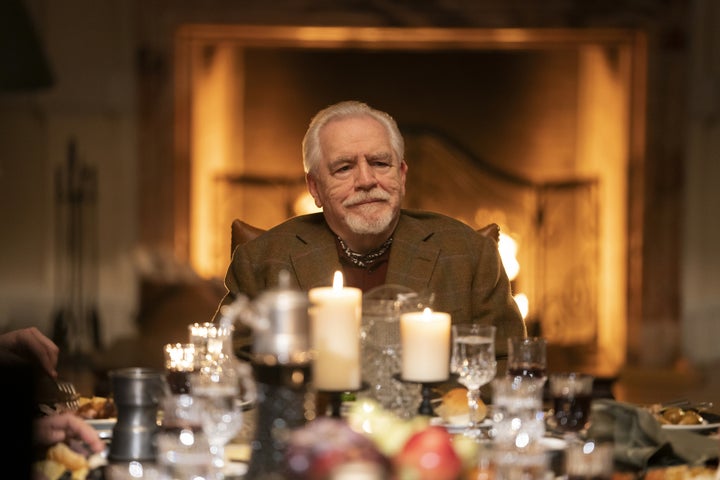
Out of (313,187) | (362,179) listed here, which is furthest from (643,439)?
(313,187)

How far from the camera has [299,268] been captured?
292cm

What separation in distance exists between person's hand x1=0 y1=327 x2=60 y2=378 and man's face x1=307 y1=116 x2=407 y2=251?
86 cm

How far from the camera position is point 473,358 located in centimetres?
210

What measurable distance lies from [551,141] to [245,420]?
4.87 meters

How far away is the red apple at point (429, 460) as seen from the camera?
4.66 ft

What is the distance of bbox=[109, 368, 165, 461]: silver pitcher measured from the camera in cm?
182

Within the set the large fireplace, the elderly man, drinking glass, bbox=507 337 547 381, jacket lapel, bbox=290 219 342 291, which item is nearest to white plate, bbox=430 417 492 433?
drinking glass, bbox=507 337 547 381

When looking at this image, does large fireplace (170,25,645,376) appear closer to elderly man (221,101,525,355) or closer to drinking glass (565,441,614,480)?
elderly man (221,101,525,355)

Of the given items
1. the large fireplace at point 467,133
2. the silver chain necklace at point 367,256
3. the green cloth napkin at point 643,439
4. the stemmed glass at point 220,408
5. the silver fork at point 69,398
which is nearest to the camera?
the stemmed glass at point 220,408

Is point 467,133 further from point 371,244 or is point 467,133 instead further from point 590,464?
point 590,464

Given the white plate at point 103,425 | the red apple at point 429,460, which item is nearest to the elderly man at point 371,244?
the white plate at point 103,425

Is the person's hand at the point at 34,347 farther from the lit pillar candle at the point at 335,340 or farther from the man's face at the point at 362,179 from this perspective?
the man's face at the point at 362,179

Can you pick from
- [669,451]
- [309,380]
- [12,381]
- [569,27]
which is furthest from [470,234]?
[569,27]

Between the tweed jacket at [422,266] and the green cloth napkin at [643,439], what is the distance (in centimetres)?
85
